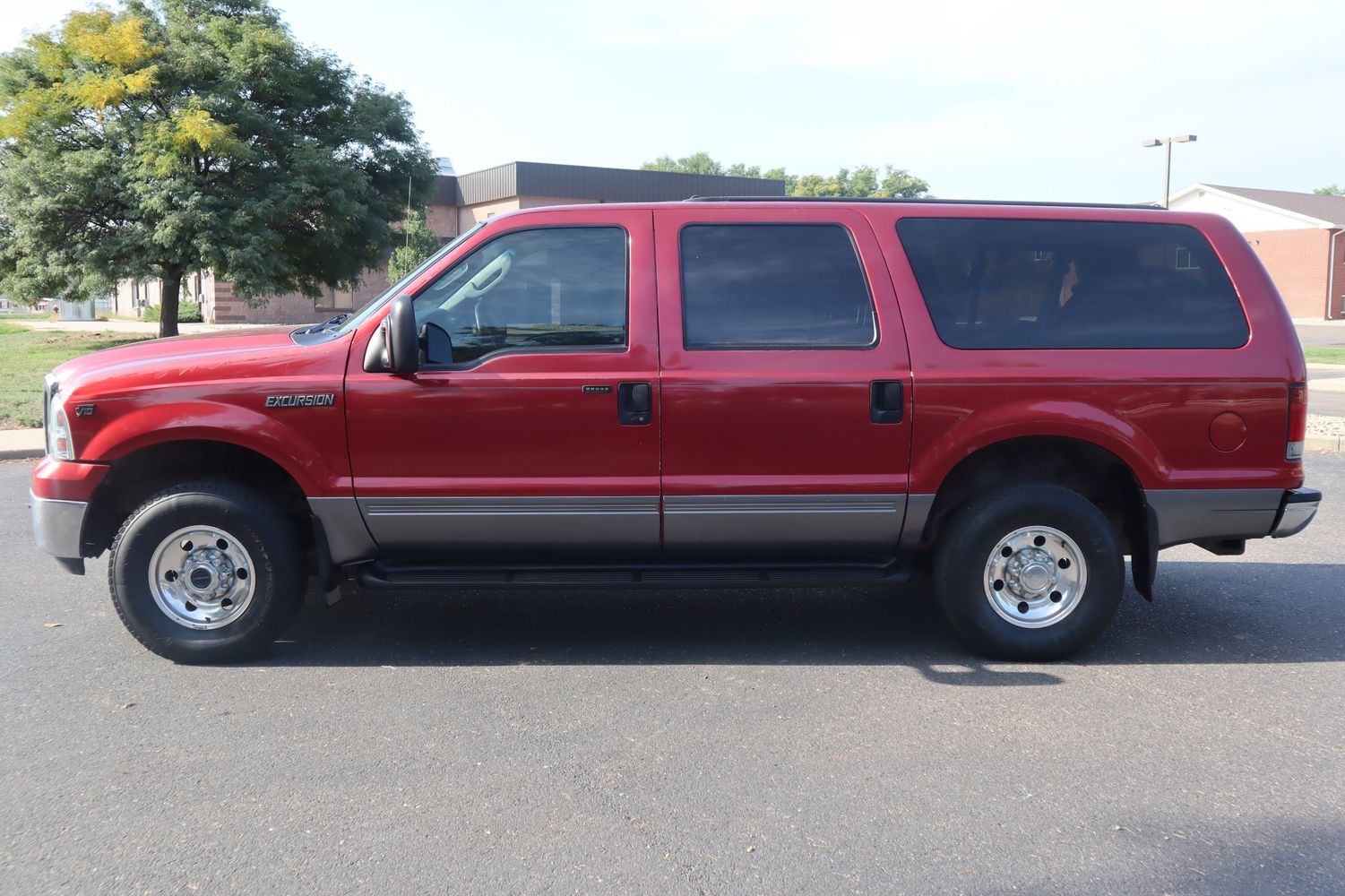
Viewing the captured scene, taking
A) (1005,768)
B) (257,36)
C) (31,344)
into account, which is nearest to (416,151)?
(257,36)

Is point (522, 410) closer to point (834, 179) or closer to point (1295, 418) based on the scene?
point (1295, 418)

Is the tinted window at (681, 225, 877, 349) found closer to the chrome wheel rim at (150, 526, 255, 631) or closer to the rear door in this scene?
the rear door

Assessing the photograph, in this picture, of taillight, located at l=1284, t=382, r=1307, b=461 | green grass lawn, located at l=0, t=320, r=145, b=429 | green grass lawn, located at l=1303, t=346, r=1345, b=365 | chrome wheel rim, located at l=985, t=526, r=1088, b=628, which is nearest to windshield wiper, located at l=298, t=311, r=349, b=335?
chrome wheel rim, located at l=985, t=526, r=1088, b=628

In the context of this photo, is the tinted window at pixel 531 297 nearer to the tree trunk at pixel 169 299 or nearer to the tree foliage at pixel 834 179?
the tree trunk at pixel 169 299

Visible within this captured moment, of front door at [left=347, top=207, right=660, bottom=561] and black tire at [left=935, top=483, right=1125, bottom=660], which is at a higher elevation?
front door at [left=347, top=207, right=660, bottom=561]

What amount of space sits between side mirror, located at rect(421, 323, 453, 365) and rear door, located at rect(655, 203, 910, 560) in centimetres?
96

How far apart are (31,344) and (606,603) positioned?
1166 inches

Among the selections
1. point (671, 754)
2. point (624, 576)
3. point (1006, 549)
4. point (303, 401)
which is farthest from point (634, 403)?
point (1006, 549)

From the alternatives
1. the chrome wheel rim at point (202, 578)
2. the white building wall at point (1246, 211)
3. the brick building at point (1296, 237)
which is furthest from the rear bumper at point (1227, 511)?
the white building wall at point (1246, 211)

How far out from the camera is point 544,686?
4660mm

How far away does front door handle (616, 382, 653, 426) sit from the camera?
480 centimetres

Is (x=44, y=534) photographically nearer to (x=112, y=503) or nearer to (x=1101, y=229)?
(x=112, y=503)

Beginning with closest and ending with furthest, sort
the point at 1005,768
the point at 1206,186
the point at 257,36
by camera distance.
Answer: the point at 1005,768 → the point at 257,36 → the point at 1206,186

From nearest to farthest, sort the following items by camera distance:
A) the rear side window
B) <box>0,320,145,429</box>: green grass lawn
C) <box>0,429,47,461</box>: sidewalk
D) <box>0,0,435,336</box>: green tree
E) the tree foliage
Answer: the rear side window
<box>0,429,47,461</box>: sidewalk
<box>0,320,145,429</box>: green grass lawn
<box>0,0,435,336</box>: green tree
the tree foliage
